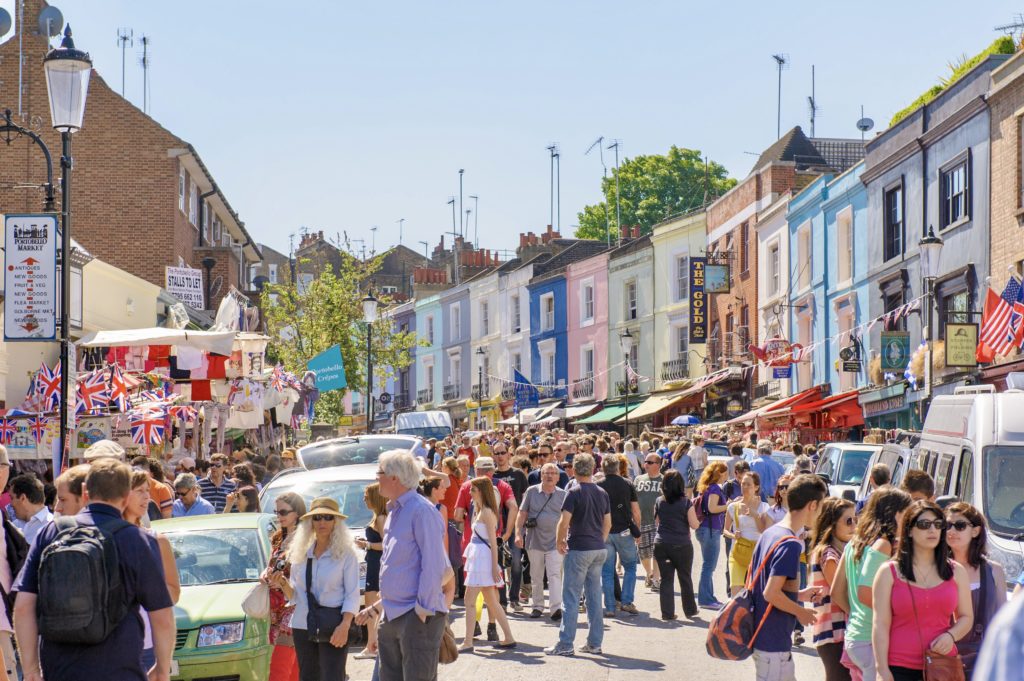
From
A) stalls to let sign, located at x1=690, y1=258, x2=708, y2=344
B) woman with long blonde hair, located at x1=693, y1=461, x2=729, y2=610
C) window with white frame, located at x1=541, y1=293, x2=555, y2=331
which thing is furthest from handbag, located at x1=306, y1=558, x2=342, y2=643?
window with white frame, located at x1=541, y1=293, x2=555, y2=331

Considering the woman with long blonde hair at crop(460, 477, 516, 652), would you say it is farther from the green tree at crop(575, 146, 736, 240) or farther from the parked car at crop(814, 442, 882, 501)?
the green tree at crop(575, 146, 736, 240)

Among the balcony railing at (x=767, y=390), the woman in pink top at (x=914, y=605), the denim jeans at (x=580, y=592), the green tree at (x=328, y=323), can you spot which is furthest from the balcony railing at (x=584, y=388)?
the woman in pink top at (x=914, y=605)

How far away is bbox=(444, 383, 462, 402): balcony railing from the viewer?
68.1 m

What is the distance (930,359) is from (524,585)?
9241 millimetres

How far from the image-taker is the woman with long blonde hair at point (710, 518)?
48.3 ft

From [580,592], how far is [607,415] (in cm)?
3712

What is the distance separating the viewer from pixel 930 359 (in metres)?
22.2

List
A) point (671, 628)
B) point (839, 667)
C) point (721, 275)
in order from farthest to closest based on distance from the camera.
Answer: point (721, 275)
point (671, 628)
point (839, 667)

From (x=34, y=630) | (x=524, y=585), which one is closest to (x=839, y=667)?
(x=34, y=630)

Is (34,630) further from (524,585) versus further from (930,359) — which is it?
(930,359)

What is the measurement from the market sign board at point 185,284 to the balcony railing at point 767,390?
16915 mm

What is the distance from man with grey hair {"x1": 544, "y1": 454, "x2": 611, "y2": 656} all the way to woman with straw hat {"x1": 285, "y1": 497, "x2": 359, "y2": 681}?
Answer: 4.37 metres

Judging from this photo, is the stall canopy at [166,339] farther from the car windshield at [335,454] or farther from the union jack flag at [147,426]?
the car windshield at [335,454]

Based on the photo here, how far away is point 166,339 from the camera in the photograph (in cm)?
1945
